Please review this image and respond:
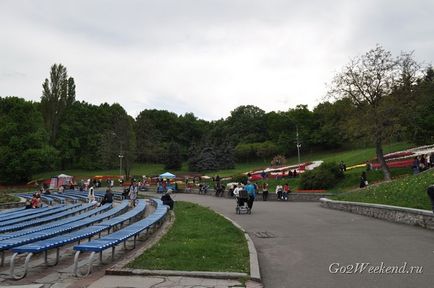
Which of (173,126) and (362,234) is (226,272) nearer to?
(362,234)

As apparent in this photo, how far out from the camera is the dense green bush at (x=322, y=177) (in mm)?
36094

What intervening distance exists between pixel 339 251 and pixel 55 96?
90852 mm

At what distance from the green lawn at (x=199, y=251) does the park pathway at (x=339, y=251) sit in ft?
1.90

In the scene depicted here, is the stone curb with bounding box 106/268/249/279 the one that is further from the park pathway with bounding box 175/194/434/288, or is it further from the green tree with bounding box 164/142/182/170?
the green tree with bounding box 164/142/182/170

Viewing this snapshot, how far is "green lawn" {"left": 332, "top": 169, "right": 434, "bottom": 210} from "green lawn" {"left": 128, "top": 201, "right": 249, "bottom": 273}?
302 inches

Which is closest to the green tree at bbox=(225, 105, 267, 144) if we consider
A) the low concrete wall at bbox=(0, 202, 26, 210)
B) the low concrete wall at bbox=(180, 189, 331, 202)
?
the low concrete wall at bbox=(180, 189, 331, 202)

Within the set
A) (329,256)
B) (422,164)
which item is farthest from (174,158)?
(329,256)

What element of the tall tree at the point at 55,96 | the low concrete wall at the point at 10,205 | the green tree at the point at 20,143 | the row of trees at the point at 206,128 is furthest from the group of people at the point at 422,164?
the tall tree at the point at 55,96

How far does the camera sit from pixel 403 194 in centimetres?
1878

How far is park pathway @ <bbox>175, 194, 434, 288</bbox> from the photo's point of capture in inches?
304

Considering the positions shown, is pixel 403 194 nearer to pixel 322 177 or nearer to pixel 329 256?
pixel 329 256

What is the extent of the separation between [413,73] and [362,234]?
26.5m

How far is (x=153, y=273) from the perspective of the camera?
7.91m

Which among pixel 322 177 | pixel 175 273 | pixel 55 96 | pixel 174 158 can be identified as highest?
pixel 55 96
